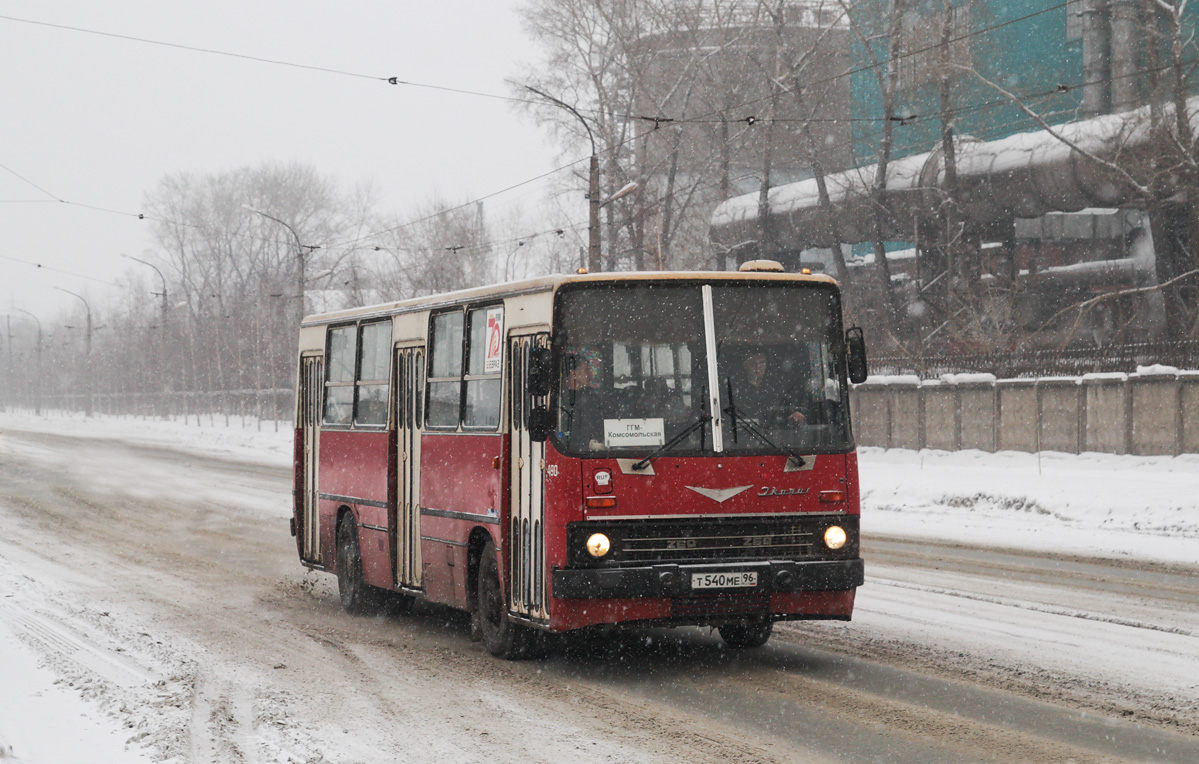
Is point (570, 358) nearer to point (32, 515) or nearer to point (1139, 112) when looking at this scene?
point (32, 515)

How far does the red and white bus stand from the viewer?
9.48 meters

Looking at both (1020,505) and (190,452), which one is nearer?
(1020,505)

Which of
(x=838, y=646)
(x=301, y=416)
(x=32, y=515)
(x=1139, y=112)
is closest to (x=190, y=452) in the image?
(x=32, y=515)

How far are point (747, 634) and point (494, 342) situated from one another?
2.75m

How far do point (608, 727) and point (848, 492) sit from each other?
268 centimetres

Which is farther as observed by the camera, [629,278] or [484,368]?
Answer: [484,368]

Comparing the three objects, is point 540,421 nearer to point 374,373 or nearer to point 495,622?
point 495,622

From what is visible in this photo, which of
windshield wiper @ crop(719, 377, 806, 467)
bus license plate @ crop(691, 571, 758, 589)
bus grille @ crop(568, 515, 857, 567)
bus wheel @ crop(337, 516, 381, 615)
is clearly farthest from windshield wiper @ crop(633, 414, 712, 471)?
bus wheel @ crop(337, 516, 381, 615)

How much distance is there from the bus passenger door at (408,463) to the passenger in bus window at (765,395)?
329cm

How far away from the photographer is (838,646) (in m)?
10.5

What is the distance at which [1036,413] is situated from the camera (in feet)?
91.5

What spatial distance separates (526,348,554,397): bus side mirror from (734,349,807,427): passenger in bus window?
49.0 inches

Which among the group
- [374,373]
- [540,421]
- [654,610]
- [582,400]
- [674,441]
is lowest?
[654,610]

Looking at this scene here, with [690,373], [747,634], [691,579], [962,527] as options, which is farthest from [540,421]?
Result: [962,527]
